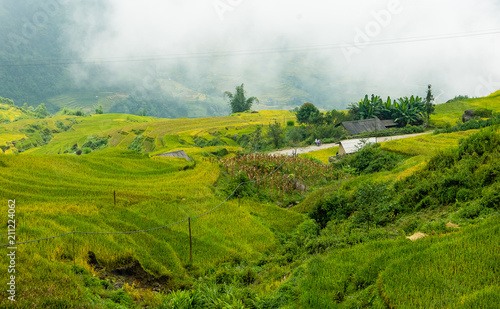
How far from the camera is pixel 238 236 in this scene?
1034 centimetres

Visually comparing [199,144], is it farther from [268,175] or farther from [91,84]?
[91,84]

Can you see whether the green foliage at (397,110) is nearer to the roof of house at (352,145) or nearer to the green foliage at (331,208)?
the roof of house at (352,145)

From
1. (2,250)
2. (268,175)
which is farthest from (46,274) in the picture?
(268,175)

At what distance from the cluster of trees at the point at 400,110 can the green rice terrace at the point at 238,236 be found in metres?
32.4

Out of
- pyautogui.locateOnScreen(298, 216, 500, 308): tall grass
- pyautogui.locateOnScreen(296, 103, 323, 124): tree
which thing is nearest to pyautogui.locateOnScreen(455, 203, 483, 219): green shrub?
pyautogui.locateOnScreen(298, 216, 500, 308): tall grass

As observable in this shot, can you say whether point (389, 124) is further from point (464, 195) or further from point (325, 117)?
point (464, 195)

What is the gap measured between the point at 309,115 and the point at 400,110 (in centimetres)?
1154

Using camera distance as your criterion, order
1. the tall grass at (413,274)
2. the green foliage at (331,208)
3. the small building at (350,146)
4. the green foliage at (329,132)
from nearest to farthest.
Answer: the tall grass at (413,274) → the green foliage at (331,208) → the small building at (350,146) → the green foliage at (329,132)

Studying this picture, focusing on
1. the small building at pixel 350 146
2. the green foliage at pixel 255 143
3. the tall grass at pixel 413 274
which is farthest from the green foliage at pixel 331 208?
the green foliage at pixel 255 143

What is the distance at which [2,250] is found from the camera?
6.15 meters

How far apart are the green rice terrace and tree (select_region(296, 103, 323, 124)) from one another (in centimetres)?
3075

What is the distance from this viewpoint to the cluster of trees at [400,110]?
44.4m

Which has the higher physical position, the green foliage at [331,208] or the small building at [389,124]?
the small building at [389,124]

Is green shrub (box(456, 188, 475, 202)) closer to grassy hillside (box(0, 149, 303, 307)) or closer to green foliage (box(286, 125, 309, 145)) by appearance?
grassy hillside (box(0, 149, 303, 307))
